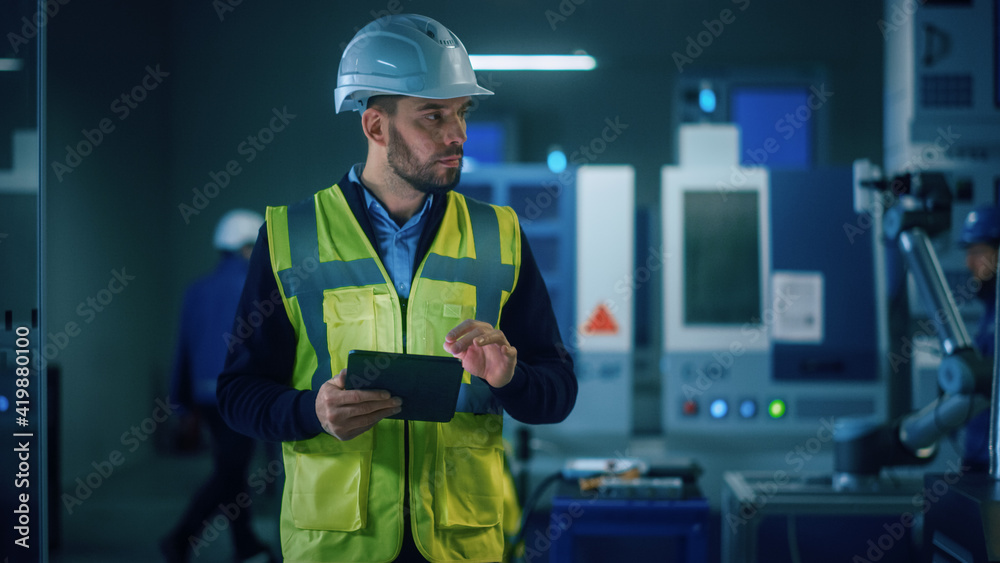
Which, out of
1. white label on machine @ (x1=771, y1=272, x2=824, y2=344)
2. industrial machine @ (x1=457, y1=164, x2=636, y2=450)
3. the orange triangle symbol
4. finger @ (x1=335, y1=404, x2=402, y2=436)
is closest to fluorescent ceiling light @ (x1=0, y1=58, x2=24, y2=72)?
finger @ (x1=335, y1=404, x2=402, y2=436)

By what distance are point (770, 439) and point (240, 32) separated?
495 cm

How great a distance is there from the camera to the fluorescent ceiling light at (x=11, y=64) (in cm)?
164

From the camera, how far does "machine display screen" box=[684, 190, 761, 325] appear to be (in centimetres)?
306

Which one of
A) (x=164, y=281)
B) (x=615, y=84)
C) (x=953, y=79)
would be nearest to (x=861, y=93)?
(x=615, y=84)

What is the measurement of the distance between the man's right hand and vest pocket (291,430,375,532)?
131 mm

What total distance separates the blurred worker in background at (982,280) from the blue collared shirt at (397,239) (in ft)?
7.67

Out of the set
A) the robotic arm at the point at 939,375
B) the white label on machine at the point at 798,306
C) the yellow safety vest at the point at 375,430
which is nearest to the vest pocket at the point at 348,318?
the yellow safety vest at the point at 375,430

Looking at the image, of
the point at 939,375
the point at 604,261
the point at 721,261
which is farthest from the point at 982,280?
the point at 604,261

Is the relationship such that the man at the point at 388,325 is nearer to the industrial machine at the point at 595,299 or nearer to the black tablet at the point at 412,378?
the black tablet at the point at 412,378

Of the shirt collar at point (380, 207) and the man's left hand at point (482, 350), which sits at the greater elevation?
the shirt collar at point (380, 207)

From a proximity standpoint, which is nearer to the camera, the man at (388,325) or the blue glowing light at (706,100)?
the man at (388,325)

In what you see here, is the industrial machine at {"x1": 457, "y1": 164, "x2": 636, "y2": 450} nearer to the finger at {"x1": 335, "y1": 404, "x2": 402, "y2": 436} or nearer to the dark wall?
the finger at {"x1": 335, "y1": 404, "x2": 402, "y2": 436}

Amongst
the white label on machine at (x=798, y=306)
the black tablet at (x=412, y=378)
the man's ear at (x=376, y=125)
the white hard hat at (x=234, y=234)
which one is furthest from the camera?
the white hard hat at (x=234, y=234)

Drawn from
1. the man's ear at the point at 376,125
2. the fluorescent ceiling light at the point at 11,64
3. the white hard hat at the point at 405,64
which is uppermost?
the fluorescent ceiling light at the point at 11,64
